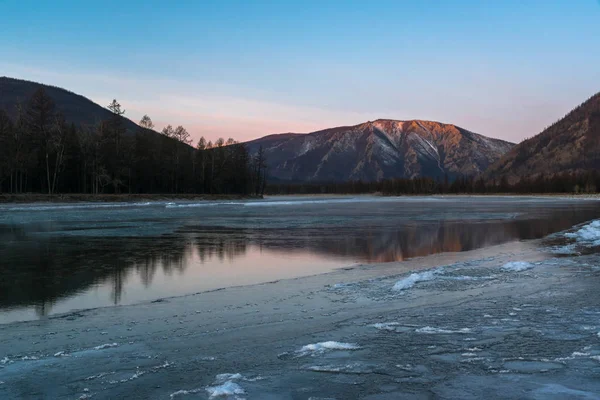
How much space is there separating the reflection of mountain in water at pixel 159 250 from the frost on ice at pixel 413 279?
3.25 metres

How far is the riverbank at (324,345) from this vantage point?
17.7ft

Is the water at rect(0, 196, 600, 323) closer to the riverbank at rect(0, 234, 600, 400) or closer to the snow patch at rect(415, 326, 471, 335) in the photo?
the riverbank at rect(0, 234, 600, 400)

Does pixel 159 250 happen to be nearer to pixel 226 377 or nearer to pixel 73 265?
pixel 73 265

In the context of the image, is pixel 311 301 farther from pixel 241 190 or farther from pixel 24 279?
pixel 241 190

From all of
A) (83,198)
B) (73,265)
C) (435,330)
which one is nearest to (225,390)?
(435,330)

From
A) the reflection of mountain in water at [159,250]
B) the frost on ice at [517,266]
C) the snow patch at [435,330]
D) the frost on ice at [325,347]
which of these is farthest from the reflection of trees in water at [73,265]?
the frost on ice at [517,266]

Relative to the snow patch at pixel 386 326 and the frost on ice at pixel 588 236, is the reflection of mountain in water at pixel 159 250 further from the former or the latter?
the snow patch at pixel 386 326

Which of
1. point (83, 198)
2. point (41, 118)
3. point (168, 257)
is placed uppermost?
point (41, 118)

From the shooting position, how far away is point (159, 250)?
18.4 meters

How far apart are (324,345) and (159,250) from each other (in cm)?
1275

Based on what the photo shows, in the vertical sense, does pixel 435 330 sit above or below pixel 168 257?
above

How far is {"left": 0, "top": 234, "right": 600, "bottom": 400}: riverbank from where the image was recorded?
540 centimetres

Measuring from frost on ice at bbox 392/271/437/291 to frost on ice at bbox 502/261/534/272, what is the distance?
244cm

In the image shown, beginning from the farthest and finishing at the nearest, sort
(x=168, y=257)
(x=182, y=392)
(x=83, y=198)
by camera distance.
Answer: (x=83, y=198)
(x=168, y=257)
(x=182, y=392)
